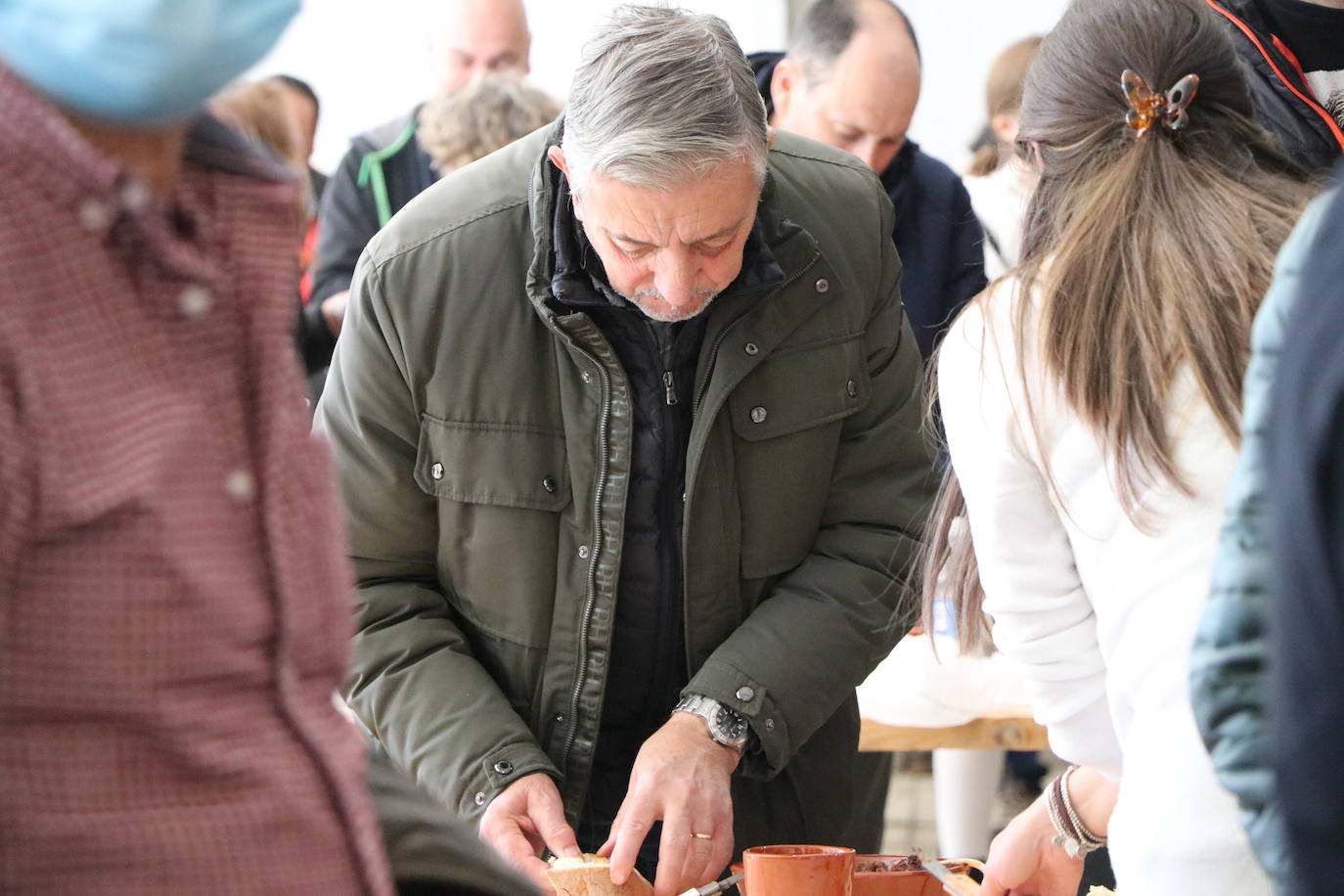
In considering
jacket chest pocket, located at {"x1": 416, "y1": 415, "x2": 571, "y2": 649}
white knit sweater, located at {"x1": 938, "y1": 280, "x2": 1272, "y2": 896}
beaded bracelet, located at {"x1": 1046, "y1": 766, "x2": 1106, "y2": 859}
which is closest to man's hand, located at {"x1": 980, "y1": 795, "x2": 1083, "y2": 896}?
beaded bracelet, located at {"x1": 1046, "y1": 766, "x2": 1106, "y2": 859}

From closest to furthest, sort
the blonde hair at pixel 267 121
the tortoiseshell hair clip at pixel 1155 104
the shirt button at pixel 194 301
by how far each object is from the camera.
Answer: the shirt button at pixel 194 301 < the blonde hair at pixel 267 121 < the tortoiseshell hair clip at pixel 1155 104

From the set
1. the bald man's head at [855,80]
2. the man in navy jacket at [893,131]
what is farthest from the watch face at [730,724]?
the bald man's head at [855,80]

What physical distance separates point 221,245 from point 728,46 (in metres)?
1.03

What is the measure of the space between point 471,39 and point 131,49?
9.66 ft

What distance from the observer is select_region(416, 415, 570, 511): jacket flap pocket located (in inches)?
72.6

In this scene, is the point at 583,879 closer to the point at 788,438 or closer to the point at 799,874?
the point at 799,874

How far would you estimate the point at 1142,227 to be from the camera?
1.42 m

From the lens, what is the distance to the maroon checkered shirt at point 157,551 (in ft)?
2.47

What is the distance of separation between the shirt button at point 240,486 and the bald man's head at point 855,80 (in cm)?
232

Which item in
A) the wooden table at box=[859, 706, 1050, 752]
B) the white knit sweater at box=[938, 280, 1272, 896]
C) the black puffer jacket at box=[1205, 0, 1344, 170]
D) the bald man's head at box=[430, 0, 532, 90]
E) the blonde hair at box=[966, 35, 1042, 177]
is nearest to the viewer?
the white knit sweater at box=[938, 280, 1272, 896]

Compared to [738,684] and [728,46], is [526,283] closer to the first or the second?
[728,46]

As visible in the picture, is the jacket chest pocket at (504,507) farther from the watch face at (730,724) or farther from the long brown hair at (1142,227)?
the long brown hair at (1142,227)

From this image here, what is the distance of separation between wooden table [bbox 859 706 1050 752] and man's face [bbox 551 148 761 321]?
1.13 meters

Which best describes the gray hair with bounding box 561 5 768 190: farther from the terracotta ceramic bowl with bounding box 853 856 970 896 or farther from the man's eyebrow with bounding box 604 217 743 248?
the terracotta ceramic bowl with bounding box 853 856 970 896
